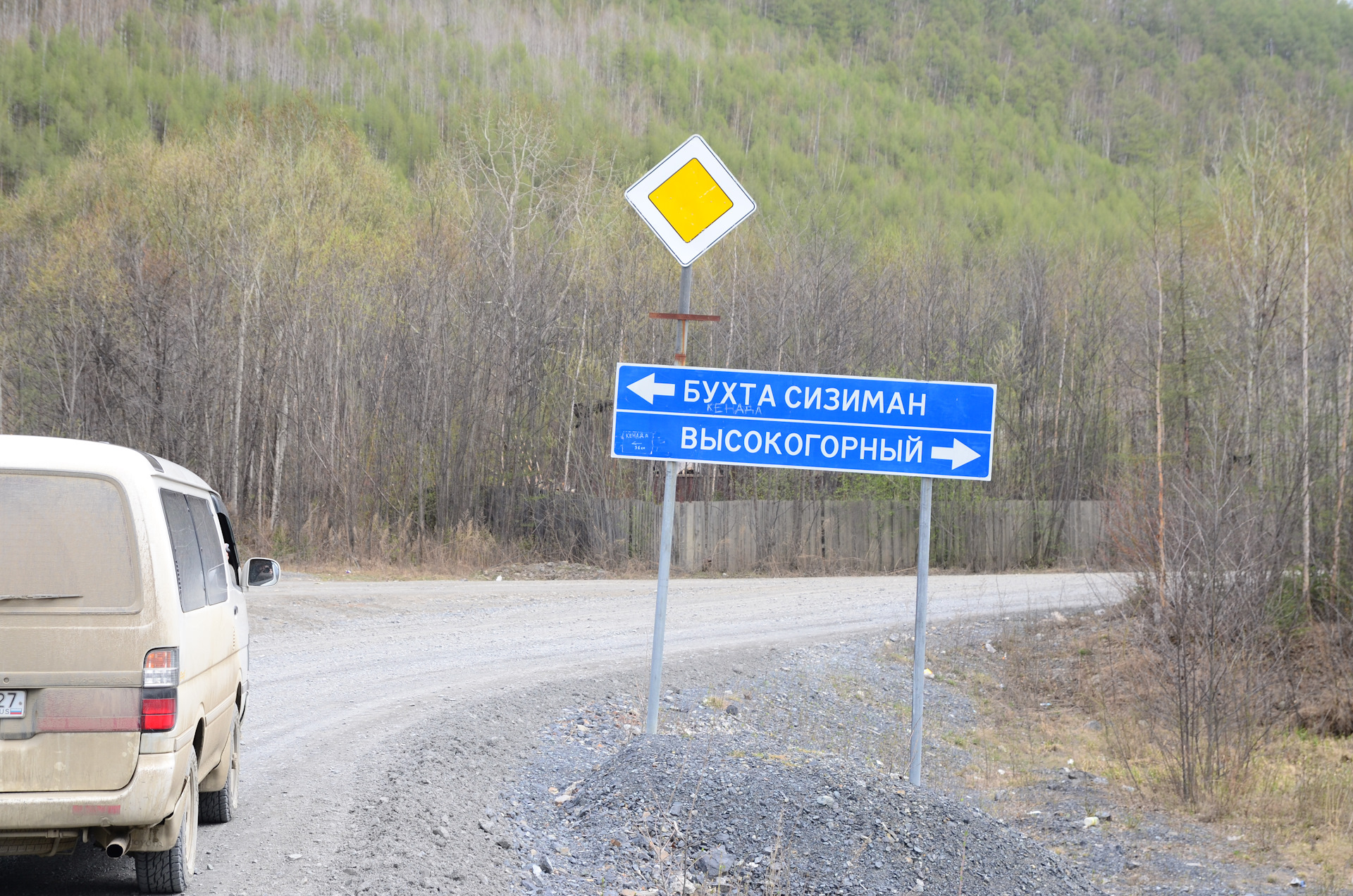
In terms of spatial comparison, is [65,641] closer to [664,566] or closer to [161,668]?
[161,668]

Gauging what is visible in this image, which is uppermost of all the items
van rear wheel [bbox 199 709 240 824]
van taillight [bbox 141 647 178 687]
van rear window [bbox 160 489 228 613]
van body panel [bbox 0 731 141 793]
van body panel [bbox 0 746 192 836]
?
van rear window [bbox 160 489 228 613]

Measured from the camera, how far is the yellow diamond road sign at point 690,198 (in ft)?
24.6

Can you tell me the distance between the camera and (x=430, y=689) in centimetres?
1077

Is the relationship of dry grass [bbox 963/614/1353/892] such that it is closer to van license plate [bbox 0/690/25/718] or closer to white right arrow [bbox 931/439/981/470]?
white right arrow [bbox 931/439/981/470]

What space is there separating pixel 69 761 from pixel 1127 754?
9584 millimetres

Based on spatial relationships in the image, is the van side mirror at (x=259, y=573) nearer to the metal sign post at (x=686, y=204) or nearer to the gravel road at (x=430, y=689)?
the gravel road at (x=430, y=689)

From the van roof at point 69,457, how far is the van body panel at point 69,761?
105cm

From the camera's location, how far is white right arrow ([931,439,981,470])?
7.04 metres

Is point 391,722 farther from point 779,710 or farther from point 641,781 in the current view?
point 779,710

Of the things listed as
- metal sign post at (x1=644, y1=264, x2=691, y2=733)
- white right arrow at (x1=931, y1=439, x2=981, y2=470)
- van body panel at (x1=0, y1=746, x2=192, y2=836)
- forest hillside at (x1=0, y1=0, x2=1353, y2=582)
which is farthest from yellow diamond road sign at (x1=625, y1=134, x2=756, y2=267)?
forest hillside at (x1=0, y1=0, x2=1353, y2=582)

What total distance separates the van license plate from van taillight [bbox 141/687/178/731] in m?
0.44

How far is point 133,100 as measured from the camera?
209 ft

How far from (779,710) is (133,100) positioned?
66.2 metres

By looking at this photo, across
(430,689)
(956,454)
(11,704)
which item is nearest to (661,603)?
(956,454)
